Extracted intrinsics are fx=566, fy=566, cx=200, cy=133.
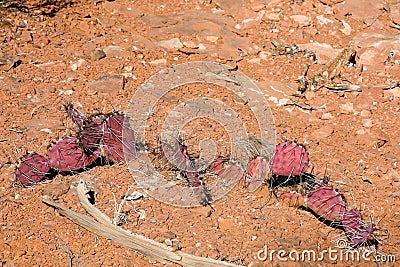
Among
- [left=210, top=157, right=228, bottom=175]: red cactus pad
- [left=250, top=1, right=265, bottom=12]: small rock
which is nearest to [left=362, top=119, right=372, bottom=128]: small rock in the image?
[left=210, top=157, right=228, bottom=175]: red cactus pad

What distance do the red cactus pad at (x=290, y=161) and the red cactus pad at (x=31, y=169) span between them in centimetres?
142

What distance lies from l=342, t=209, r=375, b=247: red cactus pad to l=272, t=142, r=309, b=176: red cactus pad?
383mm

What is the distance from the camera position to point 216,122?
4199mm

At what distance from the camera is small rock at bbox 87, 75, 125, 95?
14.3 ft

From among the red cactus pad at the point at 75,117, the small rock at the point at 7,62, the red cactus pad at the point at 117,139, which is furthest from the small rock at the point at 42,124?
the small rock at the point at 7,62

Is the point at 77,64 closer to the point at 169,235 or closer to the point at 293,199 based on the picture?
the point at 169,235

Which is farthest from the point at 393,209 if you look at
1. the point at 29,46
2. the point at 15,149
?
the point at 29,46

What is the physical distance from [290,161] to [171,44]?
2091 mm

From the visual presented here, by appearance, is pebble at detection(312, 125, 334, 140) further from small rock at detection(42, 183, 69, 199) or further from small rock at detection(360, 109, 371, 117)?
small rock at detection(42, 183, 69, 199)

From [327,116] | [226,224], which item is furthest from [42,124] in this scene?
[327,116]

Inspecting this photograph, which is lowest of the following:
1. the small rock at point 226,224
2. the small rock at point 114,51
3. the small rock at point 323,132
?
the small rock at point 323,132

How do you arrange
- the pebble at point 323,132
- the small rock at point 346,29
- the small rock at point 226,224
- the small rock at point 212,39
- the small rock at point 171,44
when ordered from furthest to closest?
the small rock at point 346,29, the small rock at point 212,39, the small rock at point 171,44, the pebble at point 323,132, the small rock at point 226,224

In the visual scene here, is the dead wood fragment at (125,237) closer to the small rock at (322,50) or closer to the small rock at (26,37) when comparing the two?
the small rock at (26,37)

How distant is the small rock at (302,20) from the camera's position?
5.49m
